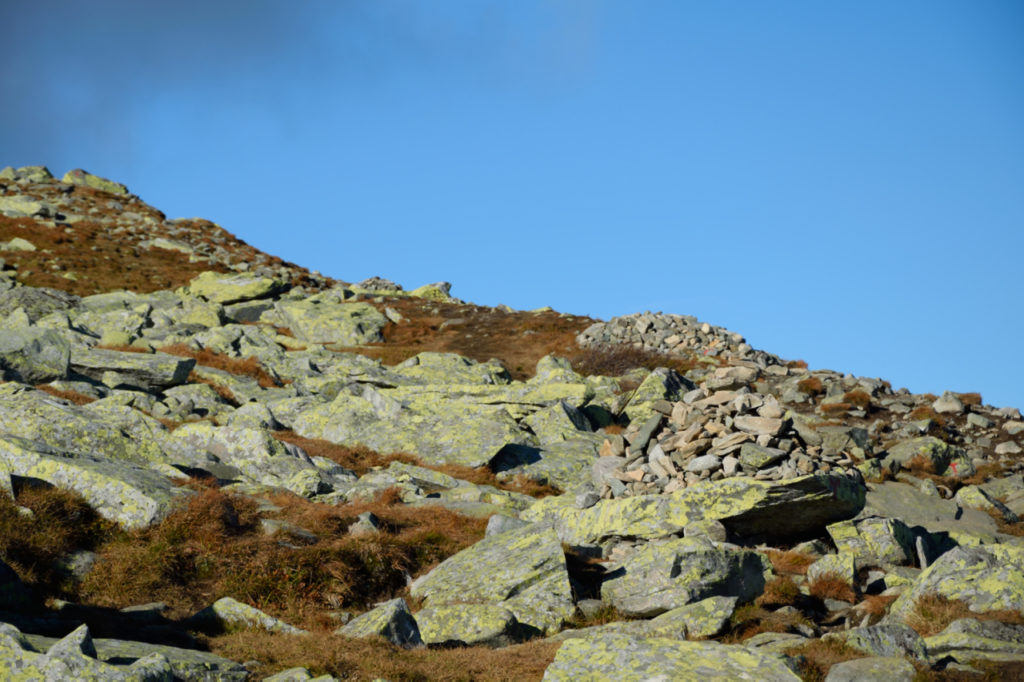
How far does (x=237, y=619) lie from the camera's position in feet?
42.3

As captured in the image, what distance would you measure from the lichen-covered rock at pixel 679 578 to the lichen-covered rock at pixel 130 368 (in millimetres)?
20696

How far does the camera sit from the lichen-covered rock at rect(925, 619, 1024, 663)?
10.9 meters

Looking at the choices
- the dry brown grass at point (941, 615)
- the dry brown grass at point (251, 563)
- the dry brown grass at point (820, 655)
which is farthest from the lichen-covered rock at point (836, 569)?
the dry brown grass at point (251, 563)

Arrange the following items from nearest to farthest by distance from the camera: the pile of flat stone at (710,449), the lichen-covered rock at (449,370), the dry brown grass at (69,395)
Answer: the pile of flat stone at (710,449)
the dry brown grass at (69,395)
the lichen-covered rock at (449,370)

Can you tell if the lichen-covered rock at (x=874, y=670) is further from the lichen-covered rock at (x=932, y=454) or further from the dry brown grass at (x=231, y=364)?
the dry brown grass at (x=231, y=364)

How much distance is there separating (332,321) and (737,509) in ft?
128

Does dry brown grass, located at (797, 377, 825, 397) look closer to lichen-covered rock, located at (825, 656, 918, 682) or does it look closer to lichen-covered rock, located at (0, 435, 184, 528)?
lichen-covered rock, located at (825, 656, 918, 682)

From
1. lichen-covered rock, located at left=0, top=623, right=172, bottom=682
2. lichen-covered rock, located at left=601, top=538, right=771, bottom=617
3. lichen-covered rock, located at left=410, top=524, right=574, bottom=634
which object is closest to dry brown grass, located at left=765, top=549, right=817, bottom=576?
lichen-covered rock, located at left=601, top=538, right=771, bottom=617

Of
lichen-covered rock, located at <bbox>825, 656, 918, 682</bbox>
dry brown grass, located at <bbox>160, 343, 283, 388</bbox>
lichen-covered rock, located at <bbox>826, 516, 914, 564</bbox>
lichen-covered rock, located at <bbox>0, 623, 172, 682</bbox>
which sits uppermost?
dry brown grass, located at <bbox>160, 343, 283, 388</bbox>

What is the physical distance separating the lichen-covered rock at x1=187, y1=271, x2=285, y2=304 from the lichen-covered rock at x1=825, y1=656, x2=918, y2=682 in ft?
170

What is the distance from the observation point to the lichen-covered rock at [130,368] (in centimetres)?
2888

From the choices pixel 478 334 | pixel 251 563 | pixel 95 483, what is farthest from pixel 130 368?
pixel 478 334

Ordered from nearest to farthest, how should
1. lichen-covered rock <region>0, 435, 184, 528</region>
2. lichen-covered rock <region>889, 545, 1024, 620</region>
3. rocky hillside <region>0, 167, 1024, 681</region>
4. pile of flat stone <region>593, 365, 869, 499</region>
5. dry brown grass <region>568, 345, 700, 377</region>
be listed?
rocky hillside <region>0, 167, 1024, 681</region>
lichen-covered rock <region>889, 545, 1024, 620</region>
lichen-covered rock <region>0, 435, 184, 528</region>
pile of flat stone <region>593, 365, 869, 499</region>
dry brown grass <region>568, 345, 700, 377</region>

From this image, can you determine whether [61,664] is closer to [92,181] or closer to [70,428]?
[70,428]
